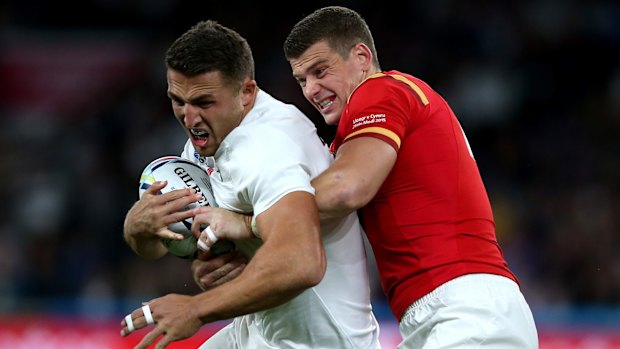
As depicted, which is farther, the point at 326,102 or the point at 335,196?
the point at 326,102

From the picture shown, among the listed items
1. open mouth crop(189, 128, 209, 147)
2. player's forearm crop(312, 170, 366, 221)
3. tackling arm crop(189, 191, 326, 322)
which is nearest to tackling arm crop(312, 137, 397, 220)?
player's forearm crop(312, 170, 366, 221)

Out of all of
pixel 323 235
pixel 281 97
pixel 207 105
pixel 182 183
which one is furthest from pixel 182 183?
pixel 281 97

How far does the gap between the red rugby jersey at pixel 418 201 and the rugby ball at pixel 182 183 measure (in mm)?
627

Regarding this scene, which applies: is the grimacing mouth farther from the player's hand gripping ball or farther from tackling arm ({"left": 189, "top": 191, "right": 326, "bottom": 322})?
tackling arm ({"left": 189, "top": 191, "right": 326, "bottom": 322})

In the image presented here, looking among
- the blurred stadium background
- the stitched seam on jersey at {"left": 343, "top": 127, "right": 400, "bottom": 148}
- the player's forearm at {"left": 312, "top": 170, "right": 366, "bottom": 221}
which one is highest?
the stitched seam on jersey at {"left": 343, "top": 127, "right": 400, "bottom": 148}

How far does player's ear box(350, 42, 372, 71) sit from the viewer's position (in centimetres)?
491

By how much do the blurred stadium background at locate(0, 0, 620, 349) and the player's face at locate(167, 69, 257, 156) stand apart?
4461 mm

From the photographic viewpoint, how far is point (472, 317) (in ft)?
13.2

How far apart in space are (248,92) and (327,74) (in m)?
0.66

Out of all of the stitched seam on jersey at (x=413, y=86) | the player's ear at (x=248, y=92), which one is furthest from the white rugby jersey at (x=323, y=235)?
the stitched seam on jersey at (x=413, y=86)

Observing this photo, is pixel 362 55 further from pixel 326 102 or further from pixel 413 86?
pixel 413 86

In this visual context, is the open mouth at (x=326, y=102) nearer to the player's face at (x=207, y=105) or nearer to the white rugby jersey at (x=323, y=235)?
the white rugby jersey at (x=323, y=235)

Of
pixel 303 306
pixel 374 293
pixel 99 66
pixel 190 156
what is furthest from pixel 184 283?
pixel 303 306

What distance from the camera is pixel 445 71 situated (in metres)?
12.5
